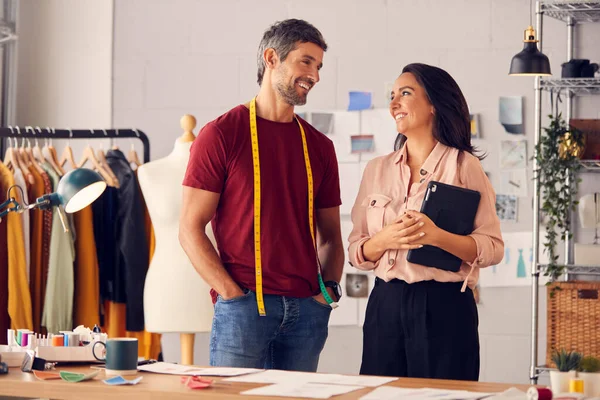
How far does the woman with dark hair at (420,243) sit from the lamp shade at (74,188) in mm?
833

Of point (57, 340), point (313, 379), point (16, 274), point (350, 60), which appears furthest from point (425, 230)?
point (350, 60)

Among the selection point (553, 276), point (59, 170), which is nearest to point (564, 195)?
point (553, 276)

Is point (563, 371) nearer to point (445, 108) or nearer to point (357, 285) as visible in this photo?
point (445, 108)

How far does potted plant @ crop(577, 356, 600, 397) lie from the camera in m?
2.07

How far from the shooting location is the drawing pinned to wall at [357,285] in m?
4.88

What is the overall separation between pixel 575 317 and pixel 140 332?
2055 mm

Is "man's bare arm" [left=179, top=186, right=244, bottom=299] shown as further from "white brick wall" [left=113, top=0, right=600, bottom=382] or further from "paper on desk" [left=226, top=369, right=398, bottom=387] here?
"white brick wall" [left=113, top=0, right=600, bottom=382]

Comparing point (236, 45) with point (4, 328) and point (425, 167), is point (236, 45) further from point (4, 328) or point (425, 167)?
point (425, 167)

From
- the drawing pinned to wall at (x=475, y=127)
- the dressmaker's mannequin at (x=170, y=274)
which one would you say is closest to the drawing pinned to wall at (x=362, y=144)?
the drawing pinned to wall at (x=475, y=127)

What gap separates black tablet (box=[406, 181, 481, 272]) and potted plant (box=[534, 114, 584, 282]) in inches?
67.1

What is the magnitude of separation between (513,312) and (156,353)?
1.80 metres

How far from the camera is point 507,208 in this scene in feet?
15.3

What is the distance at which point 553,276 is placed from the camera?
4340mm

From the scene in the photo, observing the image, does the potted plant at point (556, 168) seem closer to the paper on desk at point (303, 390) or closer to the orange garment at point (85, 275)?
the orange garment at point (85, 275)
